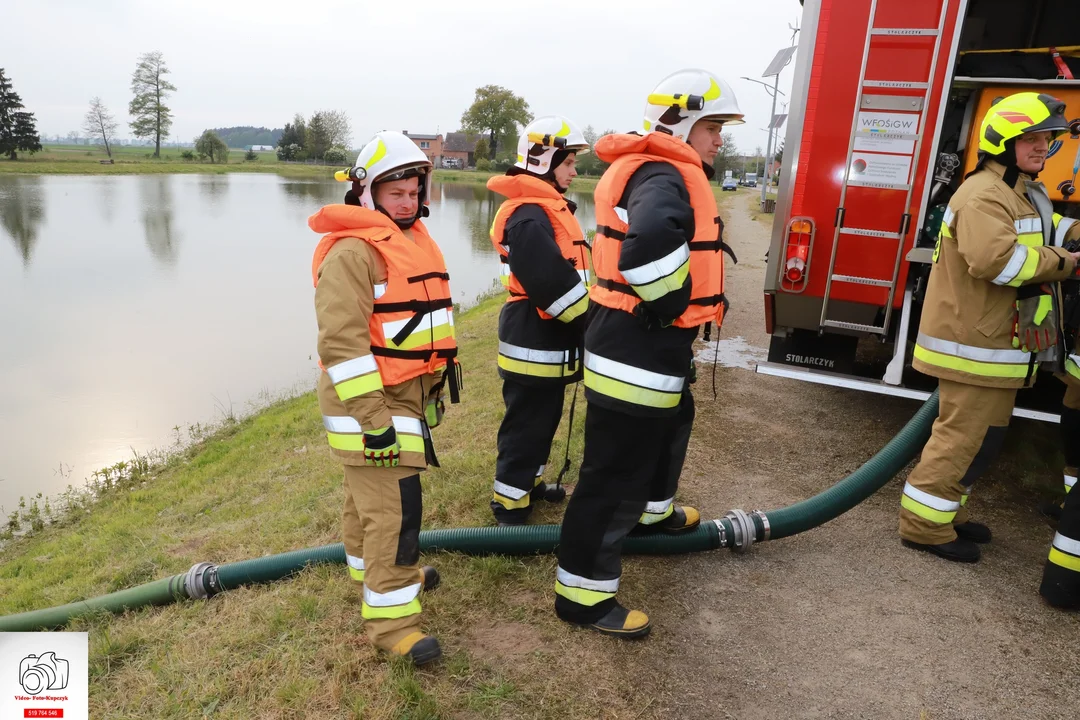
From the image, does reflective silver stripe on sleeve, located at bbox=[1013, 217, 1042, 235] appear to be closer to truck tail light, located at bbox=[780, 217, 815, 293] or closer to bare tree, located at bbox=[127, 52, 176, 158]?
truck tail light, located at bbox=[780, 217, 815, 293]

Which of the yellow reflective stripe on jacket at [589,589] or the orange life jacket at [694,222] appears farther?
the yellow reflective stripe on jacket at [589,589]

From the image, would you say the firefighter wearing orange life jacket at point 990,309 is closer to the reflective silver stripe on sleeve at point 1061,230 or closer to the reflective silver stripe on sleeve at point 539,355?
the reflective silver stripe on sleeve at point 1061,230

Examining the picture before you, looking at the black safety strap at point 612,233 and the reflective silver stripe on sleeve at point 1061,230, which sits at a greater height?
the reflective silver stripe on sleeve at point 1061,230

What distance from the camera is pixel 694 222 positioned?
2555 millimetres

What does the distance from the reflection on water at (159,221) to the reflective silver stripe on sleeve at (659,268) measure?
1752cm

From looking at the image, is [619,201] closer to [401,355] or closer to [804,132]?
[401,355]

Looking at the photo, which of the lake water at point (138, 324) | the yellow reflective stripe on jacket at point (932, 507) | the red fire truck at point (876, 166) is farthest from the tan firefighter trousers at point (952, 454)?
the lake water at point (138, 324)

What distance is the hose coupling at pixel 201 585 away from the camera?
133 inches

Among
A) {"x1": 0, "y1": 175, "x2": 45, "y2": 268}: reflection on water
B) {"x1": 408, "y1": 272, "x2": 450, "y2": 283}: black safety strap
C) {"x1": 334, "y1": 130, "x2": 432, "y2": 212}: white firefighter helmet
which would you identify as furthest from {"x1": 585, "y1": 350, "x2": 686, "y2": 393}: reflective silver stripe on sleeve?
{"x1": 0, "y1": 175, "x2": 45, "y2": 268}: reflection on water

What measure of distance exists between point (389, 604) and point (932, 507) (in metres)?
2.69

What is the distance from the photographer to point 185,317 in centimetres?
1295

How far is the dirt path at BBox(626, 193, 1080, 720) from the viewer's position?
258cm

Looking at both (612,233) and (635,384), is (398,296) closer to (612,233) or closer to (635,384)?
(612,233)

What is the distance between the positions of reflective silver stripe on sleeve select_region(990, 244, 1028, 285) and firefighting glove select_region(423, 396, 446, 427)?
2552 millimetres
